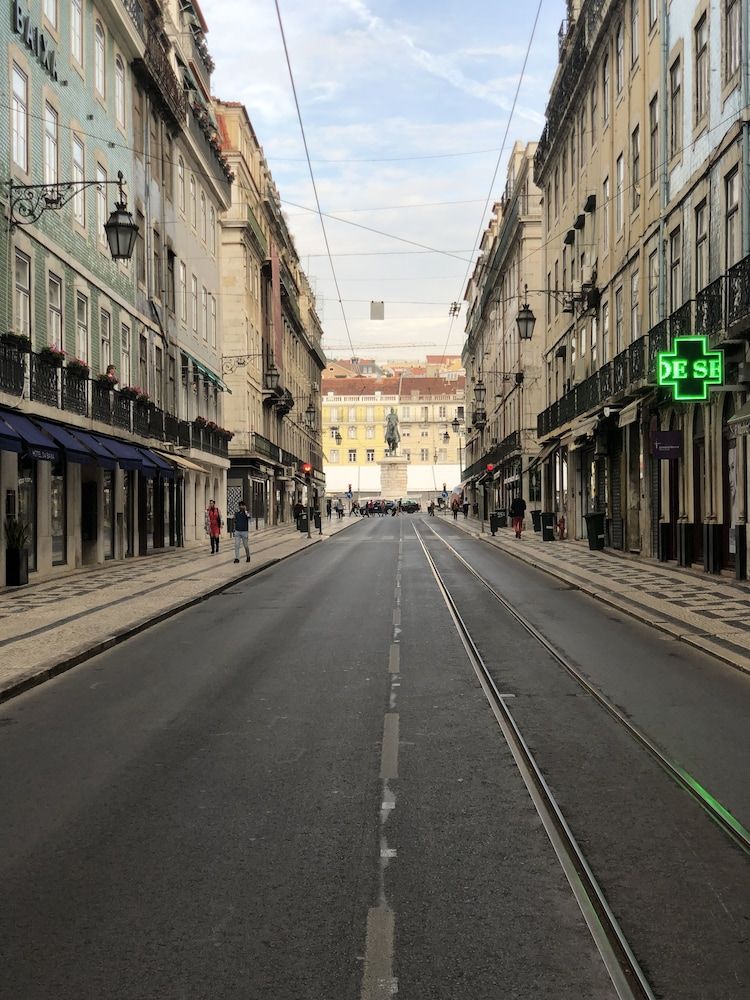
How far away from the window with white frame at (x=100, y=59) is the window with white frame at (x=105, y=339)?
5708 mm

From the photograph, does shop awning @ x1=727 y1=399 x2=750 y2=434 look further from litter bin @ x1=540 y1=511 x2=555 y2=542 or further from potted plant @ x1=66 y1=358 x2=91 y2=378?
litter bin @ x1=540 y1=511 x2=555 y2=542

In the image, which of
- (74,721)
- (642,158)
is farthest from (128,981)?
(642,158)

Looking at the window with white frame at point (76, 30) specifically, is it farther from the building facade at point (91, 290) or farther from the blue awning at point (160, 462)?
the blue awning at point (160, 462)

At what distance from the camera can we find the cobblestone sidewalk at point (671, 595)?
40.3 feet

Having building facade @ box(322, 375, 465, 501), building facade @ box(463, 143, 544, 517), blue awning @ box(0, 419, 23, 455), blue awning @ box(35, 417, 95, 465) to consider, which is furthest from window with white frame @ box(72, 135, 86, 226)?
building facade @ box(322, 375, 465, 501)

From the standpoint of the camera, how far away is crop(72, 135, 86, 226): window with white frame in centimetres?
2559

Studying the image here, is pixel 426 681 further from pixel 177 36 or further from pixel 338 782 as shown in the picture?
pixel 177 36

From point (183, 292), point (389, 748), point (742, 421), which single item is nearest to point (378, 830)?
point (389, 748)

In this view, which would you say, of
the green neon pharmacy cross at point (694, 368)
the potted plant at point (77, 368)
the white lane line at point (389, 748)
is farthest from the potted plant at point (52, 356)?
the white lane line at point (389, 748)

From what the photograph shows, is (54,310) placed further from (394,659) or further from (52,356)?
(394,659)

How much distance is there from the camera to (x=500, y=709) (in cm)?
847

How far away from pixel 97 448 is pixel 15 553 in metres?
4.21

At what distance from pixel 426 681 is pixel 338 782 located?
144 inches

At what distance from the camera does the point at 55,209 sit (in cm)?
2244
